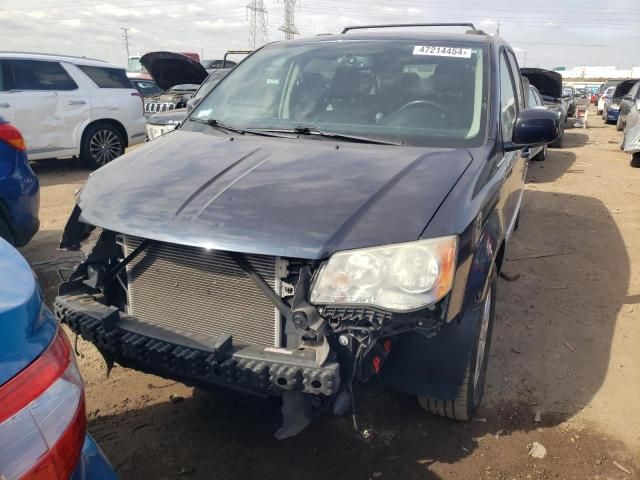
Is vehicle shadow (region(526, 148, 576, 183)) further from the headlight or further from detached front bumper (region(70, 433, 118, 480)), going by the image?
detached front bumper (region(70, 433, 118, 480))

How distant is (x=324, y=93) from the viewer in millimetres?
3254

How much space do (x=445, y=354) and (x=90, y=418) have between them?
1801mm

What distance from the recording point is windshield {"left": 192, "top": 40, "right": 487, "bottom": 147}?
2.91 m

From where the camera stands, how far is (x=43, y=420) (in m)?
1.15

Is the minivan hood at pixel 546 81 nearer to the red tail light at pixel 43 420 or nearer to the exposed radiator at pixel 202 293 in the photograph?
the exposed radiator at pixel 202 293

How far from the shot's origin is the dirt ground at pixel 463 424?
2.46m

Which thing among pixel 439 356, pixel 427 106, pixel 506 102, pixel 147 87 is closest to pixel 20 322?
pixel 439 356

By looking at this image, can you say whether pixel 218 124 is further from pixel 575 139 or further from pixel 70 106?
pixel 575 139

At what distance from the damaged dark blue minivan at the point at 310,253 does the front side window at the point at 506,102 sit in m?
0.10

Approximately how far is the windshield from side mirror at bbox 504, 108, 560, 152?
227 millimetres

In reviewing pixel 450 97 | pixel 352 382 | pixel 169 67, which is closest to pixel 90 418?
pixel 352 382

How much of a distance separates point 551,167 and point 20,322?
1075 centimetres

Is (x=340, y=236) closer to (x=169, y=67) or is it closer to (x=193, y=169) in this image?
(x=193, y=169)

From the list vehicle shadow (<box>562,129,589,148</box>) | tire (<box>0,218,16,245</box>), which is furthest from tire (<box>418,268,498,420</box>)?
vehicle shadow (<box>562,129,589,148</box>)
